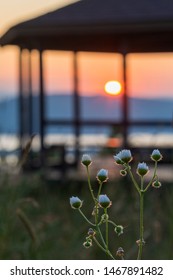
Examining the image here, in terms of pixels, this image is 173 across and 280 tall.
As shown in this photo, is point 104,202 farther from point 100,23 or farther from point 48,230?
point 100,23

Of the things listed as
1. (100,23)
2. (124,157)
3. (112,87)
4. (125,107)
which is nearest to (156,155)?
Result: (124,157)

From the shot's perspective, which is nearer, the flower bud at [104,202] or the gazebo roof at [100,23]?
the flower bud at [104,202]

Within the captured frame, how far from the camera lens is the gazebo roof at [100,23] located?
42.8 ft

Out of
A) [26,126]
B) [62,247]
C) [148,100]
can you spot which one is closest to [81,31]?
[26,126]

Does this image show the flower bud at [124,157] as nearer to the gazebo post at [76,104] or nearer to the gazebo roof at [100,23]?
the gazebo roof at [100,23]

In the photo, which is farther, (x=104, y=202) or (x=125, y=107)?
(x=125, y=107)

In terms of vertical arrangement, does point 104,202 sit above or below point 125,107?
above

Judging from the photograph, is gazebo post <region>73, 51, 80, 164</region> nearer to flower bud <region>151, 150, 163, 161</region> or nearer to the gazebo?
the gazebo

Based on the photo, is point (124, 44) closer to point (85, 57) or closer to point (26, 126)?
point (26, 126)

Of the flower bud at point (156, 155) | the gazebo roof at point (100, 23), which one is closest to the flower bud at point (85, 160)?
the flower bud at point (156, 155)

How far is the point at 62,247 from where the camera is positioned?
448 centimetres

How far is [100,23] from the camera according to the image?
13.2m

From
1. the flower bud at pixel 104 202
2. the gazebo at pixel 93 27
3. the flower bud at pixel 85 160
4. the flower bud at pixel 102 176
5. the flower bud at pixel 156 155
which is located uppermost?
the gazebo at pixel 93 27

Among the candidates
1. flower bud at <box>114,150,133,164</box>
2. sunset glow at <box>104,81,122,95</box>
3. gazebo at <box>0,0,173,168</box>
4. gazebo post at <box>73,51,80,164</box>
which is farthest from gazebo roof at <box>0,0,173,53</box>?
flower bud at <box>114,150,133,164</box>
